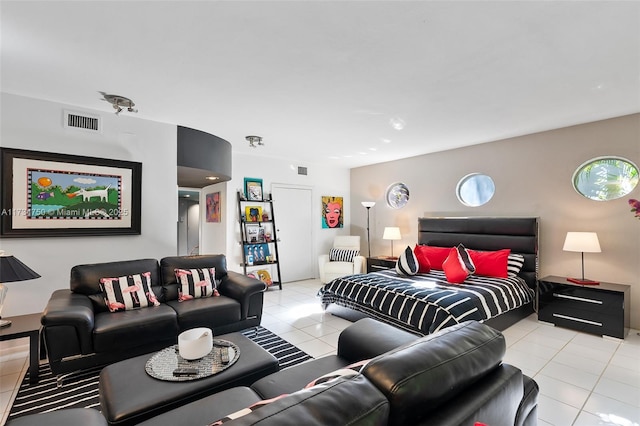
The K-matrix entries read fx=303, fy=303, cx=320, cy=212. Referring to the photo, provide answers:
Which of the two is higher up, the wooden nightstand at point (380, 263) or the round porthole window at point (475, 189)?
the round porthole window at point (475, 189)

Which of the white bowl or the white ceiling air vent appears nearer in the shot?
the white bowl

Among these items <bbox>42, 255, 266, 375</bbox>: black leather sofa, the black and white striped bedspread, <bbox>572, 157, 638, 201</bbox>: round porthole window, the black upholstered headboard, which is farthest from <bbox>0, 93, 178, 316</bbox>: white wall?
<bbox>572, 157, 638, 201</bbox>: round porthole window

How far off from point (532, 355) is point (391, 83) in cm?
296

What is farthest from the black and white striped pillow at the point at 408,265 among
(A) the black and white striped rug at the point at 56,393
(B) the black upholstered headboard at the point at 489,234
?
(A) the black and white striped rug at the point at 56,393

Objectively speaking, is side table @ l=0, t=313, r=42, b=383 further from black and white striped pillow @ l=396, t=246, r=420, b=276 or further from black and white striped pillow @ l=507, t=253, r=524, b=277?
black and white striped pillow @ l=507, t=253, r=524, b=277

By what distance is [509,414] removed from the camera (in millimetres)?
1153

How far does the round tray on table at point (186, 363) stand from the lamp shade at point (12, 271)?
4.93 feet

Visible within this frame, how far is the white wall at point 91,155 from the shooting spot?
3.04 metres

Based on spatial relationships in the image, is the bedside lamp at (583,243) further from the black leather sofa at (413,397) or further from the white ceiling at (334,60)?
the black leather sofa at (413,397)

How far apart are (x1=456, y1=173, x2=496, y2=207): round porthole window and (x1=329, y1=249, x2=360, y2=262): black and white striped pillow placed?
2.26 meters

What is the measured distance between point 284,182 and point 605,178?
16.1ft

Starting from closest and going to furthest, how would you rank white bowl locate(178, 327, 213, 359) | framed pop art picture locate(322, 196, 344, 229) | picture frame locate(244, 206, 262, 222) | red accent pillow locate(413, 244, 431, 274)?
white bowl locate(178, 327, 213, 359) → red accent pillow locate(413, 244, 431, 274) → picture frame locate(244, 206, 262, 222) → framed pop art picture locate(322, 196, 344, 229)

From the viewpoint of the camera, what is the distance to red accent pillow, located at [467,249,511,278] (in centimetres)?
410

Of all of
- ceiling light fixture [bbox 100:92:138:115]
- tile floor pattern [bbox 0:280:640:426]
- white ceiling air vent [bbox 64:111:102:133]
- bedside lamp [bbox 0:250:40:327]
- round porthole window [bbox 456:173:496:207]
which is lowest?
tile floor pattern [bbox 0:280:640:426]
